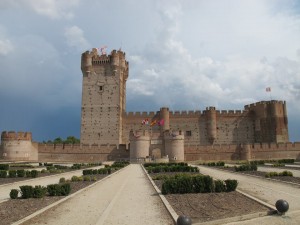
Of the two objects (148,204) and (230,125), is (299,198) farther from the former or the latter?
(230,125)

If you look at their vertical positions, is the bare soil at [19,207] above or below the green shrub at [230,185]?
below

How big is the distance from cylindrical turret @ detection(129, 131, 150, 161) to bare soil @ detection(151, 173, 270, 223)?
105ft

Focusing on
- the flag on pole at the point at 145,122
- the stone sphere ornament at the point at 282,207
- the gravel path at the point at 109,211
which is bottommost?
the gravel path at the point at 109,211

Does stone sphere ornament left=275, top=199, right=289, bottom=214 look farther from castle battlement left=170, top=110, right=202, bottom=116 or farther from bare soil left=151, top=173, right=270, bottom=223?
castle battlement left=170, top=110, right=202, bottom=116

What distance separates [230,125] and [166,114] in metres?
11.0

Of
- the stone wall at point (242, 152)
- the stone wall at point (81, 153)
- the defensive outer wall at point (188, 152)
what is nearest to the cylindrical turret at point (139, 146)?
the defensive outer wall at point (188, 152)

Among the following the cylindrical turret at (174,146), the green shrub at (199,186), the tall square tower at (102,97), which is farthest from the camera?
the tall square tower at (102,97)

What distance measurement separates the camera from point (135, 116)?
52.6 m

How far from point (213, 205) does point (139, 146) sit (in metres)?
33.9

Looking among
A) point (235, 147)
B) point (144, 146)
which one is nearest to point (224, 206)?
point (144, 146)

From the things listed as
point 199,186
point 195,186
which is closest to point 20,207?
point 195,186

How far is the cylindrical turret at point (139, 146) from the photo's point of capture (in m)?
42.1

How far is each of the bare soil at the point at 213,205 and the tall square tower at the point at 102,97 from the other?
39.2m

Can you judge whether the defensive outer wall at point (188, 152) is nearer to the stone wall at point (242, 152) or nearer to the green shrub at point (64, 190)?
the stone wall at point (242, 152)
